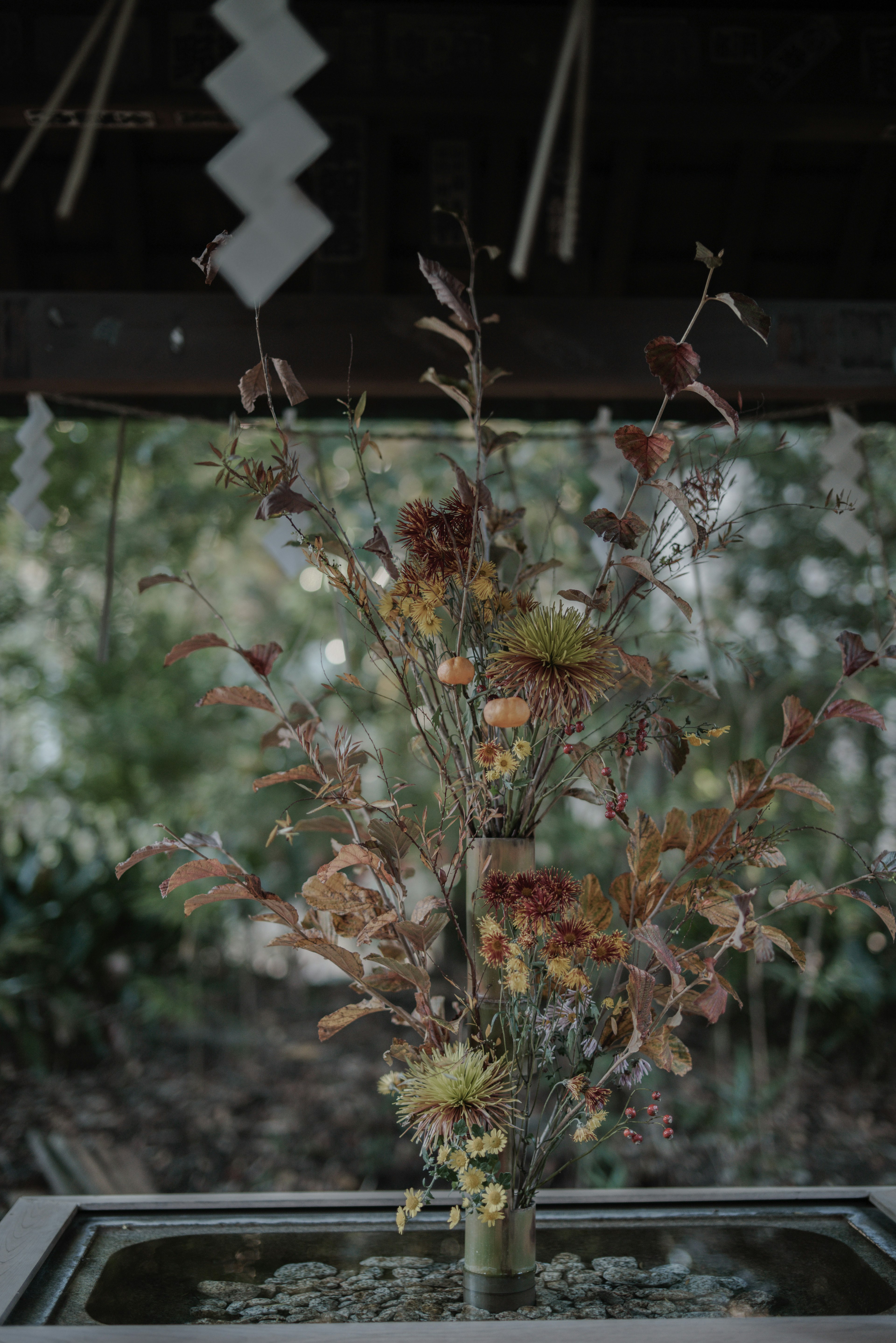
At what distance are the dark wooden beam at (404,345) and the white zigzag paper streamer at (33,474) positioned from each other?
0.12 metres

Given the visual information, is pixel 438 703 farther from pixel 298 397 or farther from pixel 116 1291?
pixel 116 1291

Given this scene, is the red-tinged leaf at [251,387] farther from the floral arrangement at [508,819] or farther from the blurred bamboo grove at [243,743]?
the blurred bamboo grove at [243,743]

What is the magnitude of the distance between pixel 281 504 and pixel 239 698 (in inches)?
10.5

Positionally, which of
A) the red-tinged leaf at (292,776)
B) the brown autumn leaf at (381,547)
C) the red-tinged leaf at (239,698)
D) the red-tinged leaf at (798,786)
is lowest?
the red-tinged leaf at (798,786)

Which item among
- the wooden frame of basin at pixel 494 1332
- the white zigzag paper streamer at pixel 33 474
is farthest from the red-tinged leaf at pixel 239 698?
the white zigzag paper streamer at pixel 33 474

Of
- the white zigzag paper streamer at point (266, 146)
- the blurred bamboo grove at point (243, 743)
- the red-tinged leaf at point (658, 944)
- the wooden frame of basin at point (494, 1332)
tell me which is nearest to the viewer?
the white zigzag paper streamer at point (266, 146)

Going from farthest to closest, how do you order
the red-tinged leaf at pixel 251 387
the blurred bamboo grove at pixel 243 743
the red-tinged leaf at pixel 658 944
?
1. the blurred bamboo grove at pixel 243 743
2. the red-tinged leaf at pixel 251 387
3. the red-tinged leaf at pixel 658 944

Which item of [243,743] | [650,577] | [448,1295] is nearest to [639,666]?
[650,577]

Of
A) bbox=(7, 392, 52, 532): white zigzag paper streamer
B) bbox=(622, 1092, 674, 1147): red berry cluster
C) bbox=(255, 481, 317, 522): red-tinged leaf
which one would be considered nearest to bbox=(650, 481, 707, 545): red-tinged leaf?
bbox=(255, 481, 317, 522): red-tinged leaf

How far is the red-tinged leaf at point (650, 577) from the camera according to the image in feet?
3.62

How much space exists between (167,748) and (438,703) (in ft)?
11.2

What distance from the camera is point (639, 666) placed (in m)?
1.16

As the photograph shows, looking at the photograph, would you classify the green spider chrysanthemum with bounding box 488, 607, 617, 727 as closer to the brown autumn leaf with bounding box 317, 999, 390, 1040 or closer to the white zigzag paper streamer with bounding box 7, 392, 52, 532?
the brown autumn leaf with bounding box 317, 999, 390, 1040

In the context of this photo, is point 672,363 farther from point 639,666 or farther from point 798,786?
point 798,786
